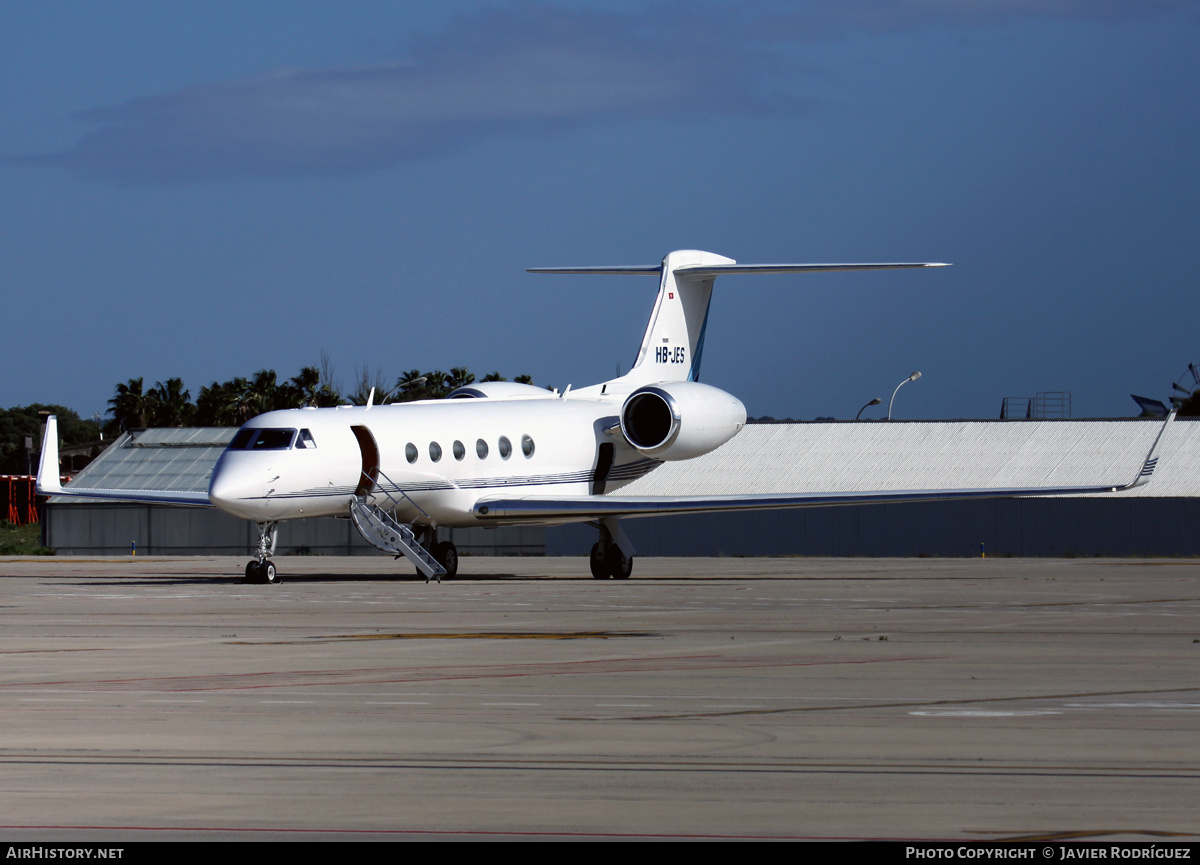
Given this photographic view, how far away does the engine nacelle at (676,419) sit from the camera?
35.2 meters

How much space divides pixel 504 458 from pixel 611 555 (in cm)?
314

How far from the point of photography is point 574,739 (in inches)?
367

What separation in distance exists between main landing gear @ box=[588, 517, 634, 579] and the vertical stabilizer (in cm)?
649

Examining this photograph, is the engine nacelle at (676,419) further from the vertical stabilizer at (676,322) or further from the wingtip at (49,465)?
the wingtip at (49,465)

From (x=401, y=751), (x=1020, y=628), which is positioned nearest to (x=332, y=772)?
(x=401, y=751)

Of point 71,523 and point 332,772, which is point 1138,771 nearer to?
point 332,772

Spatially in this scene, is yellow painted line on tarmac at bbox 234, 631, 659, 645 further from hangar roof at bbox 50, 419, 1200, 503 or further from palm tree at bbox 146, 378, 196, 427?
palm tree at bbox 146, 378, 196, 427

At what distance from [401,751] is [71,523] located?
49.4 meters

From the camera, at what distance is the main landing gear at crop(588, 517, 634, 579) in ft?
112

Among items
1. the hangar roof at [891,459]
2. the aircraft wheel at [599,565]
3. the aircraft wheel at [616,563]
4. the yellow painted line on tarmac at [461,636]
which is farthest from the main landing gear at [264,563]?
the hangar roof at [891,459]

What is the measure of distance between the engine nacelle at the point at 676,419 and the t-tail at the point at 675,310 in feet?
11.2

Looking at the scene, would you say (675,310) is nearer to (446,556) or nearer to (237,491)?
(446,556)

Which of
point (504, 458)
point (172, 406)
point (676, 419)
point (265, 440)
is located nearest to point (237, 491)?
point (265, 440)

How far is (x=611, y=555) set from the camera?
112 feet
